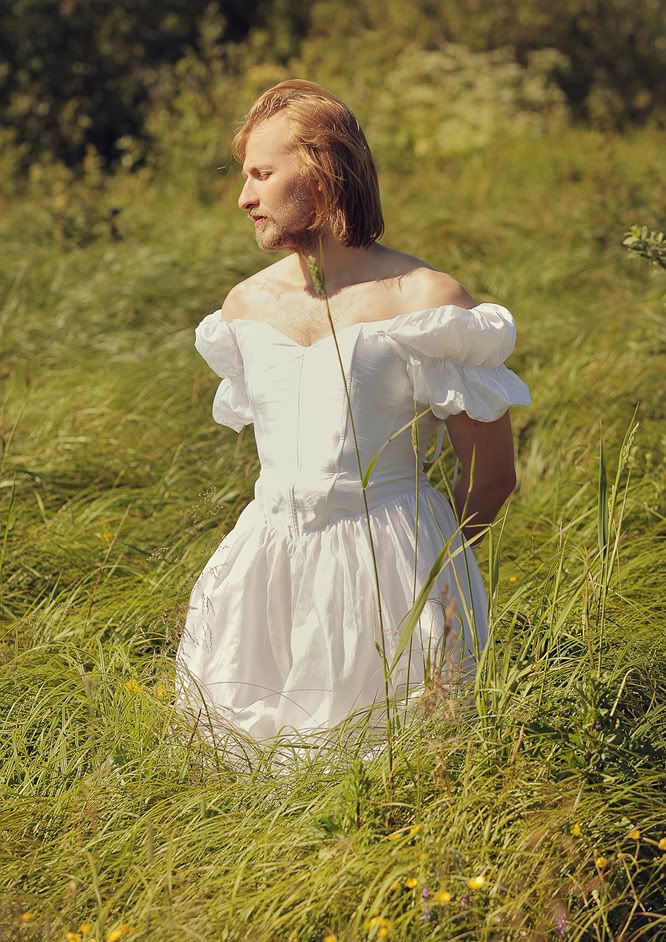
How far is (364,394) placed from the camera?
2.15 metres

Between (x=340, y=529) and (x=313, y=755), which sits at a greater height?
(x=340, y=529)

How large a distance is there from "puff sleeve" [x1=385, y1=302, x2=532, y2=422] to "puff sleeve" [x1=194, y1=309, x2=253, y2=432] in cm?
40

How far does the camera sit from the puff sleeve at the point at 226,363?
2.38 metres

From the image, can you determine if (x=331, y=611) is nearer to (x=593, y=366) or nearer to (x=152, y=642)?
(x=152, y=642)

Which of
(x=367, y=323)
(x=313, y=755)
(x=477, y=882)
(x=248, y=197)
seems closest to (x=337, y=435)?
(x=367, y=323)

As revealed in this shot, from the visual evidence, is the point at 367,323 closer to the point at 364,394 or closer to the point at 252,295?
the point at 364,394

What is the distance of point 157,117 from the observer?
9547 millimetres

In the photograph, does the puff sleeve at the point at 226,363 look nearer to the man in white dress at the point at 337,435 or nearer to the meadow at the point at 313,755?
the man in white dress at the point at 337,435

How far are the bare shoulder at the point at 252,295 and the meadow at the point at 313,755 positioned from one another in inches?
20.5

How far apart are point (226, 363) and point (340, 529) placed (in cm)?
45

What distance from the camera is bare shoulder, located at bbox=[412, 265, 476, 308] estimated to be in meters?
2.11

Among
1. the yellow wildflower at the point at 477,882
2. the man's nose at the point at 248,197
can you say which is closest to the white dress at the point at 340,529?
the man's nose at the point at 248,197

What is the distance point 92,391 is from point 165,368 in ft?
1.08

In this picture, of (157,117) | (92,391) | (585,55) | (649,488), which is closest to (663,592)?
(649,488)
